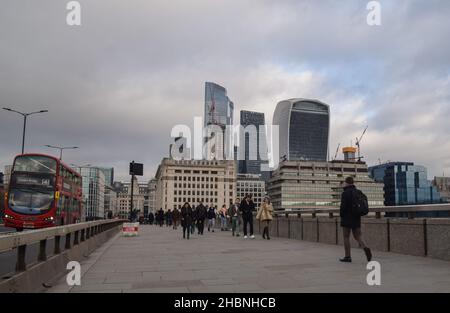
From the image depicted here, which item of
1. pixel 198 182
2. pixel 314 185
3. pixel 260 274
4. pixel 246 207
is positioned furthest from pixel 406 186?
pixel 260 274

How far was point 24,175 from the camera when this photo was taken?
933 inches

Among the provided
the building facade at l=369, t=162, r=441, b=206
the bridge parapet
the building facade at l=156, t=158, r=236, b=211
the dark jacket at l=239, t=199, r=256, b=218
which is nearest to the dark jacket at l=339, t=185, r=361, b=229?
the bridge parapet

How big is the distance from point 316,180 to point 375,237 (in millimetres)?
151971

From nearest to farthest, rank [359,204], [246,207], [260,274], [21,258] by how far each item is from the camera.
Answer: [21,258]
[260,274]
[359,204]
[246,207]

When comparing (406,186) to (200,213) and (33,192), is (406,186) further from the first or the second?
(33,192)

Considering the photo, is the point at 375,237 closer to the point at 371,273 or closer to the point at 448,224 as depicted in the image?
the point at 448,224

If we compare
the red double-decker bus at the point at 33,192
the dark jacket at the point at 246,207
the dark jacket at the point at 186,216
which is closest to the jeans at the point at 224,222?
the dark jacket at the point at 186,216

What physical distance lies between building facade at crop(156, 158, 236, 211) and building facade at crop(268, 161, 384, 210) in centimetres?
1745

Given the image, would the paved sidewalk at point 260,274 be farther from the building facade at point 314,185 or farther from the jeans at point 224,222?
the building facade at point 314,185

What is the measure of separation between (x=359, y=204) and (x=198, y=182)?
152 meters

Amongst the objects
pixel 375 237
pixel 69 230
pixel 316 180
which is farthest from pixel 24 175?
pixel 316 180

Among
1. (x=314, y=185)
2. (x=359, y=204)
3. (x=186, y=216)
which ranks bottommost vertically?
(x=186, y=216)

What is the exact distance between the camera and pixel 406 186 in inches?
6673

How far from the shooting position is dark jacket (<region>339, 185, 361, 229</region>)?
31.9 ft
